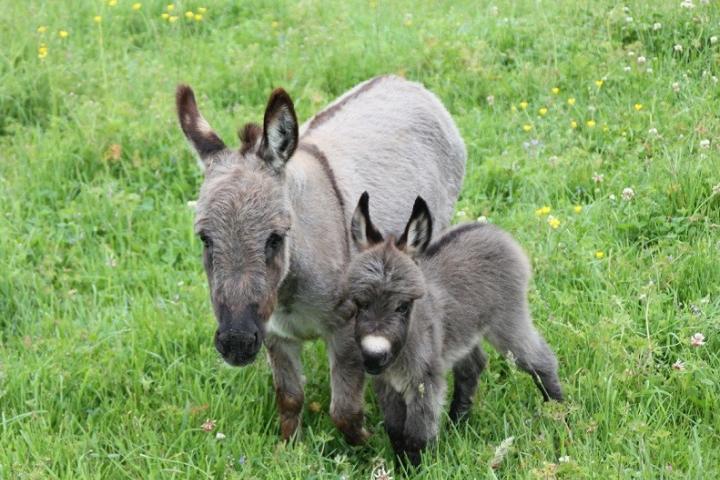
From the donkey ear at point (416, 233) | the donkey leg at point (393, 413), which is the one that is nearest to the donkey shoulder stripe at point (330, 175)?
the donkey ear at point (416, 233)

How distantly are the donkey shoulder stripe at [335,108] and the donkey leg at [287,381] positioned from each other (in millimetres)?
1179

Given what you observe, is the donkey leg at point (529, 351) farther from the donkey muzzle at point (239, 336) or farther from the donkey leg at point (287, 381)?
the donkey muzzle at point (239, 336)

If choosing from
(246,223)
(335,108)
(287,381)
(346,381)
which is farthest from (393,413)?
(335,108)

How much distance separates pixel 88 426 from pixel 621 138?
12.8 ft

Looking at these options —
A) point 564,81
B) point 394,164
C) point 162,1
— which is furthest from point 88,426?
point 162,1

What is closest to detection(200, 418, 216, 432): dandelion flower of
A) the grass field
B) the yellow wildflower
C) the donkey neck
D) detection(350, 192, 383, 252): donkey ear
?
the grass field

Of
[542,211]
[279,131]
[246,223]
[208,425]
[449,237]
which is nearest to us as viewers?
[246,223]

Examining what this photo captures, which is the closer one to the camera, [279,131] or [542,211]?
[279,131]

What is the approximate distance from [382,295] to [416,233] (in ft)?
1.42

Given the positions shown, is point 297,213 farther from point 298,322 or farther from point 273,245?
point 298,322

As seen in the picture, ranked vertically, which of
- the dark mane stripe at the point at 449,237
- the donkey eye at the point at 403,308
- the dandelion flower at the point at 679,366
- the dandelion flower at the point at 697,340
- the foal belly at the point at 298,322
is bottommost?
the dandelion flower at the point at 679,366

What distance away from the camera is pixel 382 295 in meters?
4.10

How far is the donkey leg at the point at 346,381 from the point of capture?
4.53 m

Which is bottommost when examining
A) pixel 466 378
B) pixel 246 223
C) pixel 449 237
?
pixel 466 378
